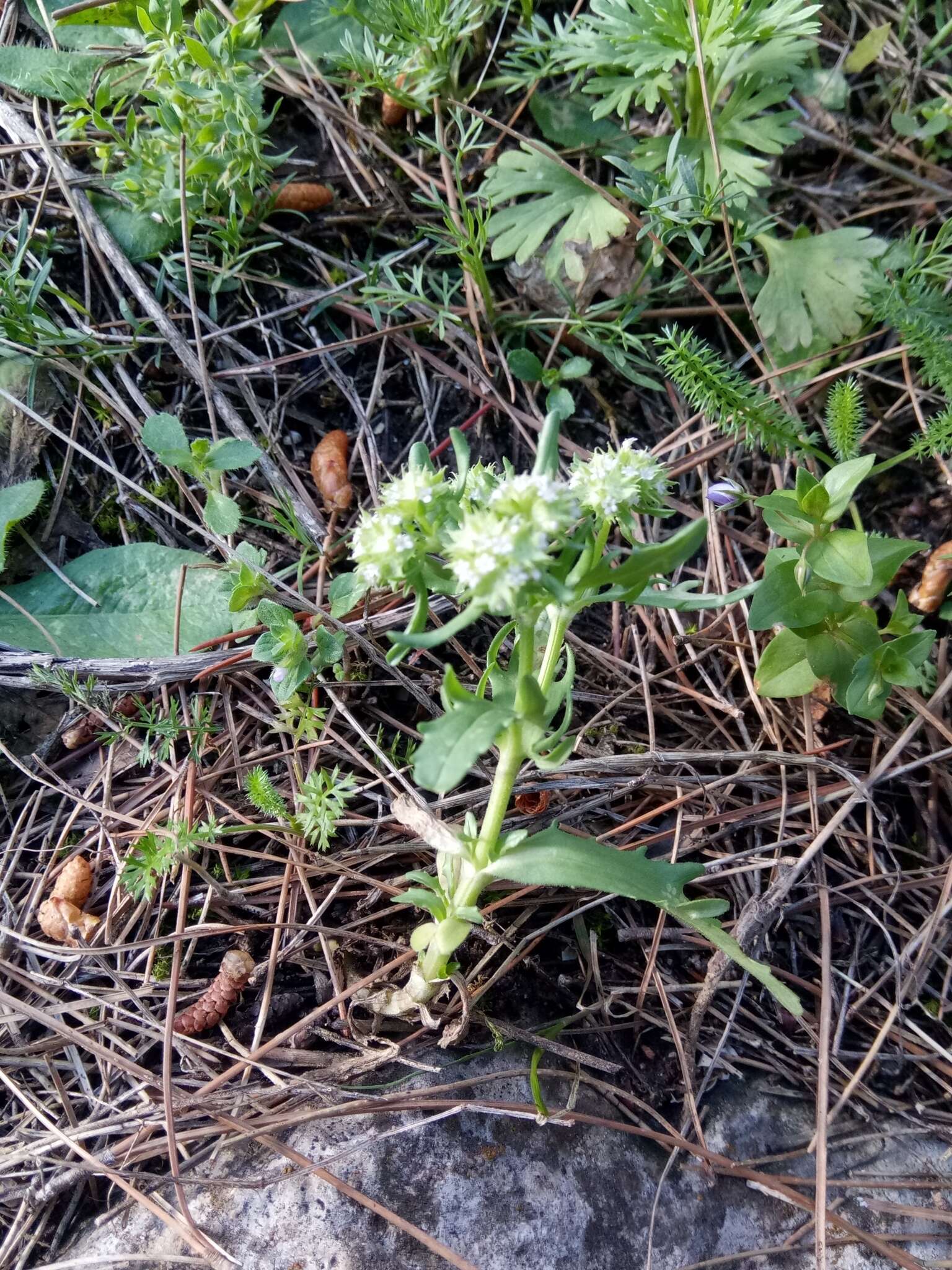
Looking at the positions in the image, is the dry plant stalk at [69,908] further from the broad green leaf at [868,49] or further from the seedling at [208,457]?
the broad green leaf at [868,49]

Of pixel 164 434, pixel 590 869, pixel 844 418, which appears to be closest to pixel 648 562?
pixel 590 869

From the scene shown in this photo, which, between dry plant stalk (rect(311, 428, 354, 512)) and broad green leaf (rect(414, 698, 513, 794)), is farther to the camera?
dry plant stalk (rect(311, 428, 354, 512))

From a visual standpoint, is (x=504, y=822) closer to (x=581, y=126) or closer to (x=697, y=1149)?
(x=697, y=1149)

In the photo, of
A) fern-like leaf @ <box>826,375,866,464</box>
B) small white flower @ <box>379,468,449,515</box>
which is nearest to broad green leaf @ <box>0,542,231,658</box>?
small white flower @ <box>379,468,449,515</box>

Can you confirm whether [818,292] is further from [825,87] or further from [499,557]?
[499,557]

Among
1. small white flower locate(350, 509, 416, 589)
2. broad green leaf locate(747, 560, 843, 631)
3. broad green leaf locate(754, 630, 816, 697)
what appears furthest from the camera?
broad green leaf locate(754, 630, 816, 697)

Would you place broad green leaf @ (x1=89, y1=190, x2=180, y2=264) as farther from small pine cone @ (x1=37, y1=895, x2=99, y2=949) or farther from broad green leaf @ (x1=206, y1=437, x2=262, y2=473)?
small pine cone @ (x1=37, y1=895, x2=99, y2=949)
